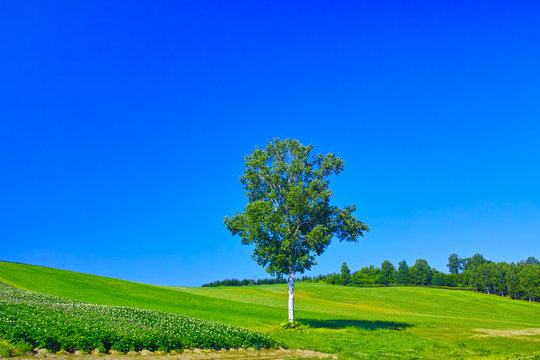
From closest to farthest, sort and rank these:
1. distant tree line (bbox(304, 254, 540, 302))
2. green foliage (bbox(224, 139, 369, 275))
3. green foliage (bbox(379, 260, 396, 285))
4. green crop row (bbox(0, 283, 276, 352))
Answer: green crop row (bbox(0, 283, 276, 352)) < green foliage (bbox(224, 139, 369, 275)) < distant tree line (bbox(304, 254, 540, 302)) < green foliage (bbox(379, 260, 396, 285))

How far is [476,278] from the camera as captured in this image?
529 feet

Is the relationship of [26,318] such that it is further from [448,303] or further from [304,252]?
[448,303]

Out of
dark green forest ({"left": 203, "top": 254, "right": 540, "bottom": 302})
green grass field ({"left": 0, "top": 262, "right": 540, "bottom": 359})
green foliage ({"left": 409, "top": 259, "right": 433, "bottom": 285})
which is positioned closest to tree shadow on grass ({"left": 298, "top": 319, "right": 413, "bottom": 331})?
green grass field ({"left": 0, "top": 262, "right": 540, "bottom": 359})

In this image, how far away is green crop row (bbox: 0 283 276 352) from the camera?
18.1 meters

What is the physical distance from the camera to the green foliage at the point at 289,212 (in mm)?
40031

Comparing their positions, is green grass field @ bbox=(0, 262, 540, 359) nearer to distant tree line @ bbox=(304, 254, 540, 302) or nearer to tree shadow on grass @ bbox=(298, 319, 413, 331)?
tree shadow on grass @ bbox=(298, 319, 413, 331)

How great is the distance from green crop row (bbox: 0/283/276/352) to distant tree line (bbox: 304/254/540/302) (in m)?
141

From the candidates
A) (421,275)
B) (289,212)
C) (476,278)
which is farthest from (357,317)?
(421,275)

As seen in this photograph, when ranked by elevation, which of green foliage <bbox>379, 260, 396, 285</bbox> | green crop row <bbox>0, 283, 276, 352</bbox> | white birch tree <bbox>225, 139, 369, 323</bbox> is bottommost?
green foliage <bbox>379, 260, 396, 285</bbox>

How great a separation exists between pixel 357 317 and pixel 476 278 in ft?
418

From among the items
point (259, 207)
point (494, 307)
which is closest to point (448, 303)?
point (494, 307)

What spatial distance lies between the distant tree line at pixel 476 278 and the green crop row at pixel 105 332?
5567 inches

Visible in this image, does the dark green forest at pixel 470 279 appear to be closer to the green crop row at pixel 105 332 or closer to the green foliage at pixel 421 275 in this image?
the green foliage at pixel 421 275

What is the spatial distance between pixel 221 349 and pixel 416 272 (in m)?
195
